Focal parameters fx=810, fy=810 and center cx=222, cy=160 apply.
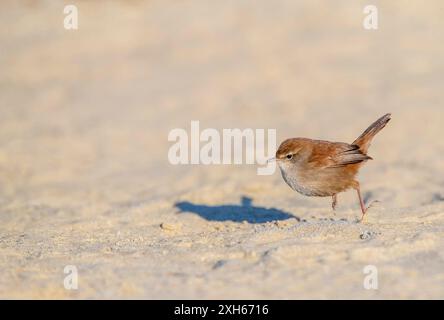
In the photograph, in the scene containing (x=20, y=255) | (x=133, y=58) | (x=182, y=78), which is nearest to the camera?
(x=20, y=255)

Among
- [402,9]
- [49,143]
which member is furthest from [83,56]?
[402,9]

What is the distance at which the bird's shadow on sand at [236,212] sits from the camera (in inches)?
354

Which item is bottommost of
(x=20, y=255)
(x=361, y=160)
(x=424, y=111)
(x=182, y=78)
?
(x=20, y=255)

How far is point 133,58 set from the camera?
16.3 meters

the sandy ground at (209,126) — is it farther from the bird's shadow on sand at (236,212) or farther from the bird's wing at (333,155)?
the bird's wing at (333,155)

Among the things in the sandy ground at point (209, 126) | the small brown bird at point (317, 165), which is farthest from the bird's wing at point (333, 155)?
the sandy ground at point (209, 126)

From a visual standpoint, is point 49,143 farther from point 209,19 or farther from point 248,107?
point 209,19

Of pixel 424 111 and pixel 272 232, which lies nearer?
pixel 272 232

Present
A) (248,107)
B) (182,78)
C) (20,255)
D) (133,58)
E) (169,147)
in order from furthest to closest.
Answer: (133,58), (182,78), (248,107), (169,147), (20,255)

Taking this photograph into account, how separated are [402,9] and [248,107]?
4.81 metres

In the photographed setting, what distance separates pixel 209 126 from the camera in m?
13.4

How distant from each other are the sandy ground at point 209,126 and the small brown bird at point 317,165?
0.35m

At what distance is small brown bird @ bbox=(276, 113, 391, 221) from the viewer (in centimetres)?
805

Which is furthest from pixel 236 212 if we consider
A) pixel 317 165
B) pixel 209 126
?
pixel 209 126
